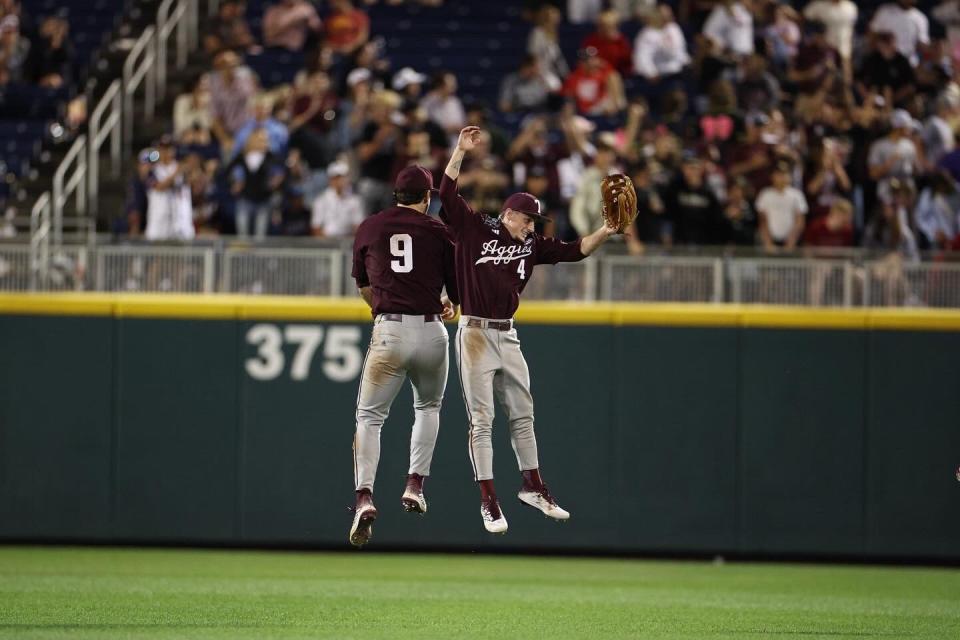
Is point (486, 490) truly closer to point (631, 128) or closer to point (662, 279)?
point (662, 279)

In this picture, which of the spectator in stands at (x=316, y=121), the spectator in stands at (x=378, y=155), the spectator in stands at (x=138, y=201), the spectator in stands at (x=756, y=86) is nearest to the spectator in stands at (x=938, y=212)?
the spectator in stands at (x=756, y=86)

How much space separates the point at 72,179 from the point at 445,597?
322 inches

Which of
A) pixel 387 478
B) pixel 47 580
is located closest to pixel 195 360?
pixel 387 478

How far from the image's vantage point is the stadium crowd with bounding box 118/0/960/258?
16.2 meters

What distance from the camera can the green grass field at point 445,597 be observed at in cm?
1018

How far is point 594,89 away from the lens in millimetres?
18750

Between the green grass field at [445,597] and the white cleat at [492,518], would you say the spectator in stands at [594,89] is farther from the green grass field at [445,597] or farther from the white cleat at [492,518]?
the white cleat at [492,518]

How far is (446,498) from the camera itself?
49.1ft

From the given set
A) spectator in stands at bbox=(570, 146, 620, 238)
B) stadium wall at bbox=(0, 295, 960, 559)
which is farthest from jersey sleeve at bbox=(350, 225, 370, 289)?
spectator in stands at bbox=(570, 146, 620, 238)

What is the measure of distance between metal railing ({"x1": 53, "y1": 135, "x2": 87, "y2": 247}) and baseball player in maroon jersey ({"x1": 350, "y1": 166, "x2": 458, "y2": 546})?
724 centimetres

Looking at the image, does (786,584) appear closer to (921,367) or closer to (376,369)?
(921,367)

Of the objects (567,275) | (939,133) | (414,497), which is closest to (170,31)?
(567,275)

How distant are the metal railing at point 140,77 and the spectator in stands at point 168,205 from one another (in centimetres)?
274

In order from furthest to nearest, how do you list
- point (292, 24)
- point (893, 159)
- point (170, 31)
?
point (170, 31) < point (292, 24) < point (893, 159)
